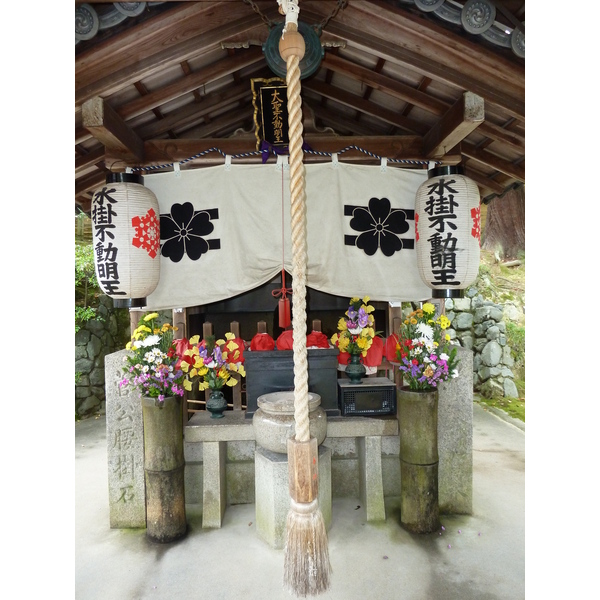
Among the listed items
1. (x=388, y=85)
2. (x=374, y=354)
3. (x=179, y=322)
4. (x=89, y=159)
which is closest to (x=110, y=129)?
(x=89, y=159)

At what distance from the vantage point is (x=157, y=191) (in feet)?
17.2

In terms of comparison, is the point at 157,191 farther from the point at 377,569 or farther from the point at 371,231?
the point at 377,569

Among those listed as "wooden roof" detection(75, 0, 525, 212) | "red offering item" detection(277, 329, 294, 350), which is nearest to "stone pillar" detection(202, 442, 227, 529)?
"red offering item" detection(277, 329, 294, 350)

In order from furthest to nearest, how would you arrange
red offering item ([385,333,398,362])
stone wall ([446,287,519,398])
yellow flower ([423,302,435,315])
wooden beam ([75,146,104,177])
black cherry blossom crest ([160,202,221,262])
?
1. stone wall ([446,287,519,398])
2. wooden beam ([75,146,104,177])
3. black cherry blossom crest ([160,202,221,262])
4. red offering item ([385,333,398,362])
5. yellow flower ([423,302,435,315])

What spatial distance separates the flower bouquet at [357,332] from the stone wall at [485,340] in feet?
21.2

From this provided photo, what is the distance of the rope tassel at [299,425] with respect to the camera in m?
1.80

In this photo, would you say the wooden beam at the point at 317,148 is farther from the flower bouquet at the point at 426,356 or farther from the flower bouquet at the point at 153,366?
the flower bouquet at the point at 153,366

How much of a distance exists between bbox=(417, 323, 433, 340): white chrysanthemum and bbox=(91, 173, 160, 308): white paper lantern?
126 inches

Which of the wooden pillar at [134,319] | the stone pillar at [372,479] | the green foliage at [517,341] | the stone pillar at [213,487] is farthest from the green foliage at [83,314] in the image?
the green foliage at [517,341]

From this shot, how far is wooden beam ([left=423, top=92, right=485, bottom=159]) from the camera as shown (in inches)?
172

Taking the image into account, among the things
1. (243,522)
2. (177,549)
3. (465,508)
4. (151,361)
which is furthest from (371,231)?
(177,549)

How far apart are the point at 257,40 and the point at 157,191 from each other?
7.12 ft

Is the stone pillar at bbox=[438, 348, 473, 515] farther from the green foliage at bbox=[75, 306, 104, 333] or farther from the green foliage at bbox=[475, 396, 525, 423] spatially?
the green foliage at bbox=[75, 306, 104, 333]

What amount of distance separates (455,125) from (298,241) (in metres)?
3.68
